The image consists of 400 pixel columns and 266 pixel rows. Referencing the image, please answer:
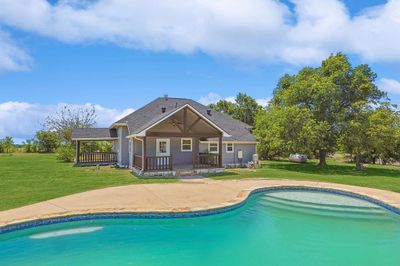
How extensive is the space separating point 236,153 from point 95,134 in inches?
504

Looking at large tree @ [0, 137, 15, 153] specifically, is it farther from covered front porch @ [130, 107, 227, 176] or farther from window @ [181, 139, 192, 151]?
window @ [181, 139, 192, 151]

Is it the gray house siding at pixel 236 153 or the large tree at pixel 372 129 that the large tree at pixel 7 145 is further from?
the large tree at pixel 372 129

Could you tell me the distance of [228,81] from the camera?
32500 millimetres

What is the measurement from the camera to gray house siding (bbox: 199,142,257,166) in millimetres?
25719

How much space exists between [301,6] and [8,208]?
50.8 ft

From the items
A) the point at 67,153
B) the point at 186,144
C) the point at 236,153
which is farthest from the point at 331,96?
the point at 67,153

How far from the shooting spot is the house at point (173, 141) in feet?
66.8

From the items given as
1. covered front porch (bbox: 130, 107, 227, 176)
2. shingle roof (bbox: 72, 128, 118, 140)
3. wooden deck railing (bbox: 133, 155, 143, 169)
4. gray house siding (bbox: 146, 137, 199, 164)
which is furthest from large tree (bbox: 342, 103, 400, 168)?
shingle roof (bbox: 72, 128, 118, 140)

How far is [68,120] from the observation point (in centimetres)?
4528

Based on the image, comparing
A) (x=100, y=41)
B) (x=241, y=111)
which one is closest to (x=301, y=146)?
(x=100, y=41)

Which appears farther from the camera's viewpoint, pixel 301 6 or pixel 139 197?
pixel 301 6

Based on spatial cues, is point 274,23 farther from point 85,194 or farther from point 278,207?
point 85,194

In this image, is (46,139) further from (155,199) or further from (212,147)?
(155,199)

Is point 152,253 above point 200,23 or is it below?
below
